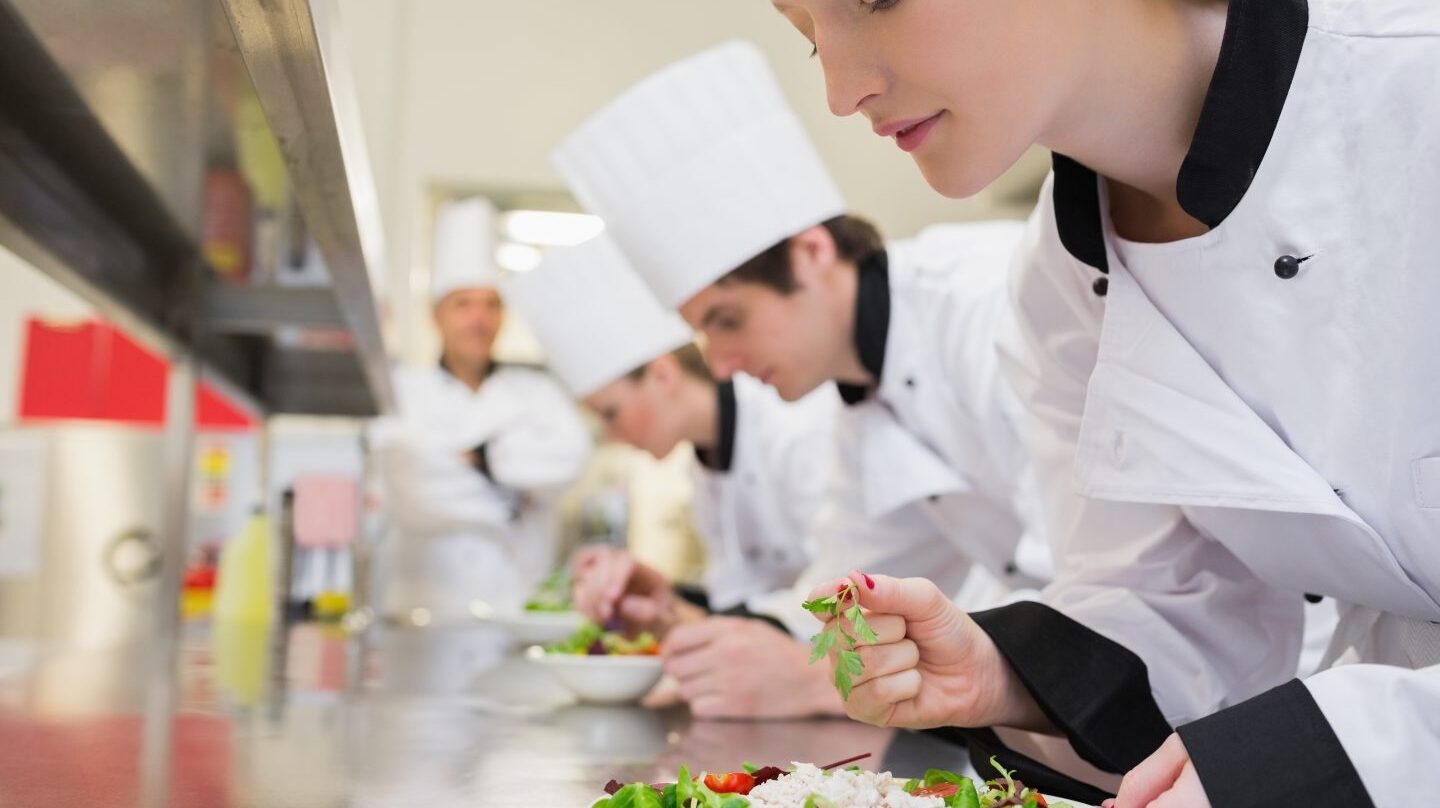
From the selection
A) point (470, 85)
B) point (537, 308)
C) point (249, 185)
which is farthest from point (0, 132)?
point (470, 85)

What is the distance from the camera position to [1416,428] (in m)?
0.81

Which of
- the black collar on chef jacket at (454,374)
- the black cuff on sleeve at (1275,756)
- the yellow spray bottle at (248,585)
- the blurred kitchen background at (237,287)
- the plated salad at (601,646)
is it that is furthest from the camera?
the black collar on chef jacket at (454,374)

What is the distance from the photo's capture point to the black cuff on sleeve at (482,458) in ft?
13.3

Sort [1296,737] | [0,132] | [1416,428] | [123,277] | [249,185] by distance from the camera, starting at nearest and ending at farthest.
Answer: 1. [1296,737]
2. [1416,428]
3. [0,132]
4. [249,185]
5. [123,277]

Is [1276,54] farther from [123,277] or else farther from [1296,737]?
[123,277]

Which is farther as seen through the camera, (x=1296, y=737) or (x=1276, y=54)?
(x=1276, y=54)

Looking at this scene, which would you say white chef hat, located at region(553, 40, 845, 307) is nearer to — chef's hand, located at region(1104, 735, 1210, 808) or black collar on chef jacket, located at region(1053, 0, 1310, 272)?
black collar on chef jacket, located at region(1053, 0, 1310, 272)

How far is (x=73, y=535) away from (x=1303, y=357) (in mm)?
3586

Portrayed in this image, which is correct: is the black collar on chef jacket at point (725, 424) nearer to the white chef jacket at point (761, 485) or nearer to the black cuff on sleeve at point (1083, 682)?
the white chef jacket at point (761, 485)

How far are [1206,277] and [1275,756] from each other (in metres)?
0.37

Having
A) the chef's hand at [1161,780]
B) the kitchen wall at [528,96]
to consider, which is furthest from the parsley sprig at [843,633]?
the kitchen wall at [528,96]

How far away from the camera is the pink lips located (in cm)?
85

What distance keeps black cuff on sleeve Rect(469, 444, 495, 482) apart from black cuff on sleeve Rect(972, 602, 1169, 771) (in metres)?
3.19

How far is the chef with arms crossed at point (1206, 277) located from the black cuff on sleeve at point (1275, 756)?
0.13ft
